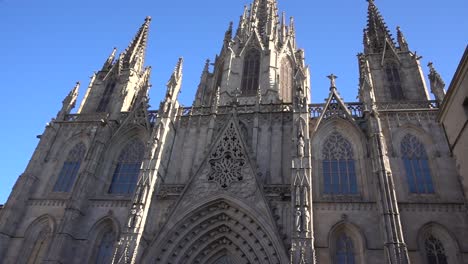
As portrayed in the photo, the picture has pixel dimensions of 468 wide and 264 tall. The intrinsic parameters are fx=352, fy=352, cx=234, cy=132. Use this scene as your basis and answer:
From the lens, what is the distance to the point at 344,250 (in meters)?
17.4

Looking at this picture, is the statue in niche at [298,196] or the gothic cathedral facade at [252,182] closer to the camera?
the statue in niche at [298,196]

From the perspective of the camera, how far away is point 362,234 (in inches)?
675

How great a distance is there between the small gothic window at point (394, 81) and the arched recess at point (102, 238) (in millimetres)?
19511

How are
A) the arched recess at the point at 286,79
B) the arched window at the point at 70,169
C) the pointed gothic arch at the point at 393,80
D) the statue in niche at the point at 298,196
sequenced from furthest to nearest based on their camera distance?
the arched recess at the point at 286,79 < the pointed gothic arch at the point at 393,80 < the arched window at the point at 70,169 < the statue in niche at the point at 298,196

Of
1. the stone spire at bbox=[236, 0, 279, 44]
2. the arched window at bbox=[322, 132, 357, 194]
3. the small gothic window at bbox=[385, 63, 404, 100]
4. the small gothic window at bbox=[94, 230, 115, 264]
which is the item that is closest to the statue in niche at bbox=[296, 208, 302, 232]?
the arched window at bbox=[322, 132, 357, 194]

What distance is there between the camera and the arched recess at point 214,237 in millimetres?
17703

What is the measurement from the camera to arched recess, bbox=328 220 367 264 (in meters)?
17.0

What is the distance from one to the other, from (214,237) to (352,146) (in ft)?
31.5

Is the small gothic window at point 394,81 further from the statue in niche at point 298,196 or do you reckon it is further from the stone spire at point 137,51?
the stone spire at point 137,51

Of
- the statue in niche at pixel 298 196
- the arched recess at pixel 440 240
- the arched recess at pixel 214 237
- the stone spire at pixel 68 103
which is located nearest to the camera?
the arched recess at pixel 440 240

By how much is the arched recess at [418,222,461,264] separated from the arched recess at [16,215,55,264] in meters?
19.5

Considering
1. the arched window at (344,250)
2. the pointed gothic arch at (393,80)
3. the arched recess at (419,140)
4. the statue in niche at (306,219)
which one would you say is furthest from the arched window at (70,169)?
the pointed gothic arch at (393,80)

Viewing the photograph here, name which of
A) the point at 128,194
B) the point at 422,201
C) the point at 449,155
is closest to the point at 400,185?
the point at 422,201

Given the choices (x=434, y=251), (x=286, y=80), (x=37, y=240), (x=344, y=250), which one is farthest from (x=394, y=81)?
(x=37, y=240)
